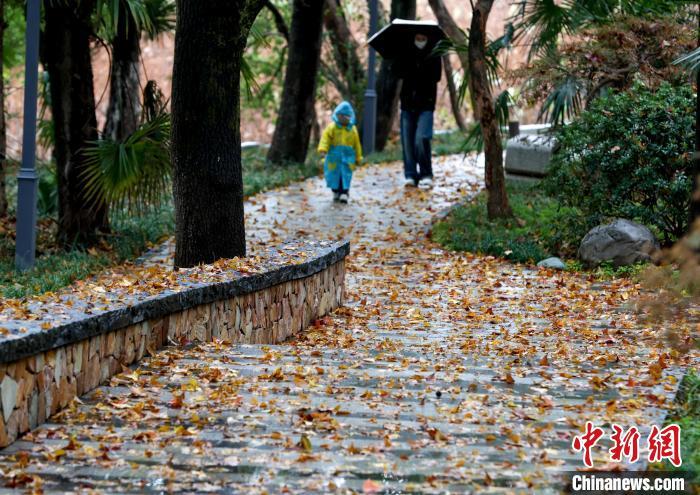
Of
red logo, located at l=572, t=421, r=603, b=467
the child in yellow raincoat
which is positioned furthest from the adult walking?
red logo, located at l=572, t=421, r=603, b=467

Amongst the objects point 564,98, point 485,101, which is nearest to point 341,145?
point 485,101

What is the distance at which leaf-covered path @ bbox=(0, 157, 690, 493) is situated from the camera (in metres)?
4.21

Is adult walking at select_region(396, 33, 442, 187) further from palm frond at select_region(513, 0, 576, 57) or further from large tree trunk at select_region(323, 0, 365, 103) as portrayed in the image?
large tree trunk at select_region(323, 0, 365, 103)

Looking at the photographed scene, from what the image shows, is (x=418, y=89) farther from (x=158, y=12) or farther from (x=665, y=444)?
(x=665, y=444)

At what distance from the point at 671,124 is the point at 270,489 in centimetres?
794

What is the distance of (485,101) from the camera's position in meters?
12.4

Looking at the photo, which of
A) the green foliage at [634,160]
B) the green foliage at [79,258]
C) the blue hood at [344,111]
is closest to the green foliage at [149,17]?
the green foliage at [79,258]

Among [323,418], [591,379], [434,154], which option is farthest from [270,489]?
[434,154]

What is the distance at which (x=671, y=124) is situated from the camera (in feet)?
35.7

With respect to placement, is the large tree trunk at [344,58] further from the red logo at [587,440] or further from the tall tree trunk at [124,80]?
the red logo at [587,440]

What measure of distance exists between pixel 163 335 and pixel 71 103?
6.42 m

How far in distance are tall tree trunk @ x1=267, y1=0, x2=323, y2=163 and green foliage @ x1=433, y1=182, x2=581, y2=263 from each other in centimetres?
460

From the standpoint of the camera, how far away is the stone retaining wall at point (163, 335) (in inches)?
185

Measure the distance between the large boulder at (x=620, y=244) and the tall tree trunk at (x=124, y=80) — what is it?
6.16 metres
